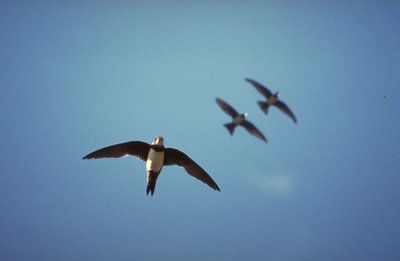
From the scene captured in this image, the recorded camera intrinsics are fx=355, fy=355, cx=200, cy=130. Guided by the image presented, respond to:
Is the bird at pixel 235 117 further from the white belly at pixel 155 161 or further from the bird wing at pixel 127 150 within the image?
the bird wing at pixel 127 150

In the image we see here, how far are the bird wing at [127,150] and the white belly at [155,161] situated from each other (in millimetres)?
266

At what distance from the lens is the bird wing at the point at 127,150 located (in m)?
8.91

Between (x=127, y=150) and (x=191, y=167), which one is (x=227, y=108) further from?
(x=127, y=150)

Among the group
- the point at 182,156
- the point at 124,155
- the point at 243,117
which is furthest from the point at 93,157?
the point at 243,117

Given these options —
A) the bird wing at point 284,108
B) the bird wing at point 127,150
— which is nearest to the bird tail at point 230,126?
the bird wing at point 284,108

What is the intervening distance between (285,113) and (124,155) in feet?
13.5

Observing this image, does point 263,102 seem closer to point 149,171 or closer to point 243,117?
point 243,117

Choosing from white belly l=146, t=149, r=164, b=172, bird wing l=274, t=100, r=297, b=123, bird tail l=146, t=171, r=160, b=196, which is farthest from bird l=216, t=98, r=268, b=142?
bird tail l=146, t=171, r=160, b=196

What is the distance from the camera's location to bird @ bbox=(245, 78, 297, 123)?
25.8 feet

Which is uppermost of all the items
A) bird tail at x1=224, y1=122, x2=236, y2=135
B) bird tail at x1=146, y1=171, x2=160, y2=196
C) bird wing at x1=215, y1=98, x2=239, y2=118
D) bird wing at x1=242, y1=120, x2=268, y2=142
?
bird wing at x1=215, y1=98, x2=239, y2=118

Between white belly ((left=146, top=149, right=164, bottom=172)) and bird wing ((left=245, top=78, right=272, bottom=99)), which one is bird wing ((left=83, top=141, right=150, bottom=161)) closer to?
white belly ((left=146, top=149, right=164, bottom=172))

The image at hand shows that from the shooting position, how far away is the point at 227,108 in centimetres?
759

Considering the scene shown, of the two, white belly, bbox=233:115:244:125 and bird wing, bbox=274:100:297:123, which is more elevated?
bird wing, bbox=274:100:297:123

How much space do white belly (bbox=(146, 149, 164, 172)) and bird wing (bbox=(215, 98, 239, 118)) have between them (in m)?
2.09
